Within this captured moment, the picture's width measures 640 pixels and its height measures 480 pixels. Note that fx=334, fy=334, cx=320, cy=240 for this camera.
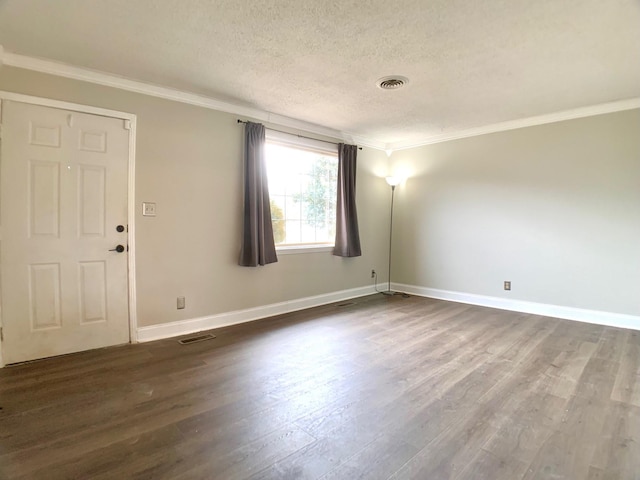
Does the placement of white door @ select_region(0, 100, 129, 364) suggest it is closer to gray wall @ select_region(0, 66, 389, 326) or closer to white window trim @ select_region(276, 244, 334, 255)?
gray wall @ select_region(0, 66, 389, 326)

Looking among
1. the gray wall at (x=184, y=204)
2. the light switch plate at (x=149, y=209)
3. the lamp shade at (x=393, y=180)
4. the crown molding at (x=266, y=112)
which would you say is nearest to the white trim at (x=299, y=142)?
the crown molding at (x=266, y=112)

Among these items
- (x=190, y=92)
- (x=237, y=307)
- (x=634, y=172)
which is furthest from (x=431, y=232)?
(x=190, y=92)

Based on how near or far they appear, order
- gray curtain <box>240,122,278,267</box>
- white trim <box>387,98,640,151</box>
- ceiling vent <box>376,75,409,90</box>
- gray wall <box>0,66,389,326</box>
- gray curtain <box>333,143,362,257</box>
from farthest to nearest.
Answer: gray curtain <box>333,143,362,257</box>
gray curtain <box>240,122,278,267</box>
white trim <box>387,98,640,151</box>
gray wall <box>0,66,389,326</box>
ceiling vent <box>376,75,409,90</box>

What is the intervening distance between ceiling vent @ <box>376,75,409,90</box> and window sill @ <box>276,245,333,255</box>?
2194mm

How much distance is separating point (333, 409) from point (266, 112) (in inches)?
130

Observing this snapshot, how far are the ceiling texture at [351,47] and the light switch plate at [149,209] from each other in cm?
115

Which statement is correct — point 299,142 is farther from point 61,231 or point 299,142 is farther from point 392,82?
point 61,231

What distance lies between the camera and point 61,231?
9.41 feet

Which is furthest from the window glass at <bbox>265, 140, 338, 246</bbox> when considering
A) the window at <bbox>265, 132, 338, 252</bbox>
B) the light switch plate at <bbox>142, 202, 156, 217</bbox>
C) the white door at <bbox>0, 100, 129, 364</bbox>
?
the white door at <bbox>0, 100, 129, 364</bbox>

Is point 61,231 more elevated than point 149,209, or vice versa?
point 149,209

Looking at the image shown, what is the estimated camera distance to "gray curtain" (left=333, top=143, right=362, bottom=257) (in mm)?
4855

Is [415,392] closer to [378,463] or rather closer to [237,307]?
[378,463]

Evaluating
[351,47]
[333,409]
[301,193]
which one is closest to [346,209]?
[301,193]

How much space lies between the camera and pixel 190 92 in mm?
3393
